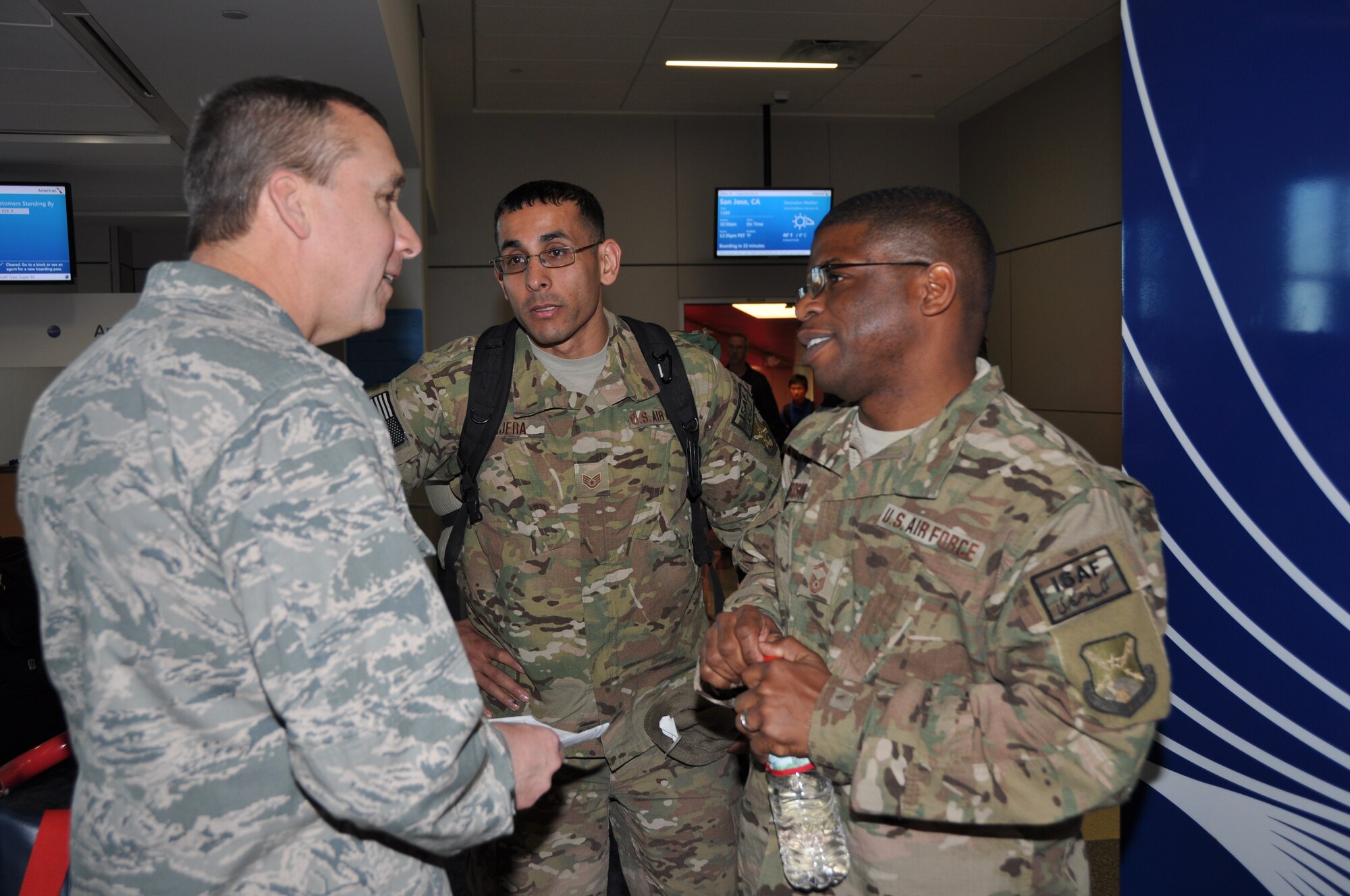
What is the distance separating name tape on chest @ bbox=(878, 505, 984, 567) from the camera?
1260mm

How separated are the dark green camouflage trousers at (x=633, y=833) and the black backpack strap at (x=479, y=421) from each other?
555 mm

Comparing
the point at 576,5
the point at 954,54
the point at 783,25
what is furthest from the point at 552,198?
the point at 954,54

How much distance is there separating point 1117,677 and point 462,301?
23.4 ft

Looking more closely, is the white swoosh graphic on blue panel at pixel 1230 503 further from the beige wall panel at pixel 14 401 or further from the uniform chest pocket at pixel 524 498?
the beige wall panel at pixel 14 401

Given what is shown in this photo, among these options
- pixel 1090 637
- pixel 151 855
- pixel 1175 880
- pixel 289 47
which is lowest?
pixel 1175 880

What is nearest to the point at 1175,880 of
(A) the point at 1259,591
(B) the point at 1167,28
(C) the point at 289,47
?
(A) the point at 1259,591

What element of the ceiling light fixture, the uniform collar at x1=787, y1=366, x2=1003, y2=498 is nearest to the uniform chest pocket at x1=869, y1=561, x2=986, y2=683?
the uniform collar at x1=787, y1=366, x2=1003, y2=498

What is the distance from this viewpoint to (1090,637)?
112 centimetres

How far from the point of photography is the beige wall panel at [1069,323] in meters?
6.20

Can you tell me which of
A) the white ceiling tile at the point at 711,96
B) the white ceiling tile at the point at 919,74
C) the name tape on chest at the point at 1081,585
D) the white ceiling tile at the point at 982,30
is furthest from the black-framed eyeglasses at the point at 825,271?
the white ceiling tile at the point at 711,96

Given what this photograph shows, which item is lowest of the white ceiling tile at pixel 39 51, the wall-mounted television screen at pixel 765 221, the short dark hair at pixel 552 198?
the short dark hair at pixel 552 198

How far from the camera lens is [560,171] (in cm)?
782

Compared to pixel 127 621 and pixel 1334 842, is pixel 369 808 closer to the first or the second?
pixel 127 621

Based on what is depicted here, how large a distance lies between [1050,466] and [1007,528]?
10 centimetres
